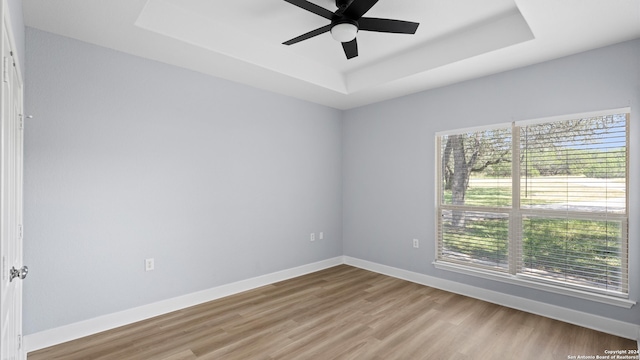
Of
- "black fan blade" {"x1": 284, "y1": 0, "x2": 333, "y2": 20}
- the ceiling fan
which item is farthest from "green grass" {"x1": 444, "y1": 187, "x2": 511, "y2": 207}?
"black fan blade" {"x1": 284, "y1": 0, "x2": 333, "y2": 20}

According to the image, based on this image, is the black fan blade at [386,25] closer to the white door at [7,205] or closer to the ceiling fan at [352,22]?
the ceiling fan at [352,22]

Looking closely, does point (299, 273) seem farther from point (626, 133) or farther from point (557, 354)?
point (626, 133)

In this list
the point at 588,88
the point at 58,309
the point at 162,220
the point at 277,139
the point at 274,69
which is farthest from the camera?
the point at 277,139

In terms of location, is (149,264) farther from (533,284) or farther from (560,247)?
(560,247)

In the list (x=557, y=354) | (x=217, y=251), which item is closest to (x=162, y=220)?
(x=217, y=251)

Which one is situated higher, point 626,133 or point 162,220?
point 626,133

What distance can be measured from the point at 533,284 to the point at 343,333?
2004 mm

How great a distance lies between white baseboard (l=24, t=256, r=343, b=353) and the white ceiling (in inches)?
95.4

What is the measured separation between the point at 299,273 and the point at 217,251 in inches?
52.2

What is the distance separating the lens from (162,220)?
3.27 meters

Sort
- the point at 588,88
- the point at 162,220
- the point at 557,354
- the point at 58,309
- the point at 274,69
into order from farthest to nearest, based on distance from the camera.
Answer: the point at 274,69, the point at 162,220, the point at 588,88, the point at 58,309, the point at 557,354

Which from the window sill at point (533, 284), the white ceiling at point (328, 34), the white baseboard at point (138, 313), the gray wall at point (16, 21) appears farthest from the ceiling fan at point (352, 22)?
the white baseboard at point (138, 313)

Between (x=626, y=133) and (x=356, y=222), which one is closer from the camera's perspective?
(x=626, y=133)

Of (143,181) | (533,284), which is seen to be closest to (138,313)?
(143,181)
